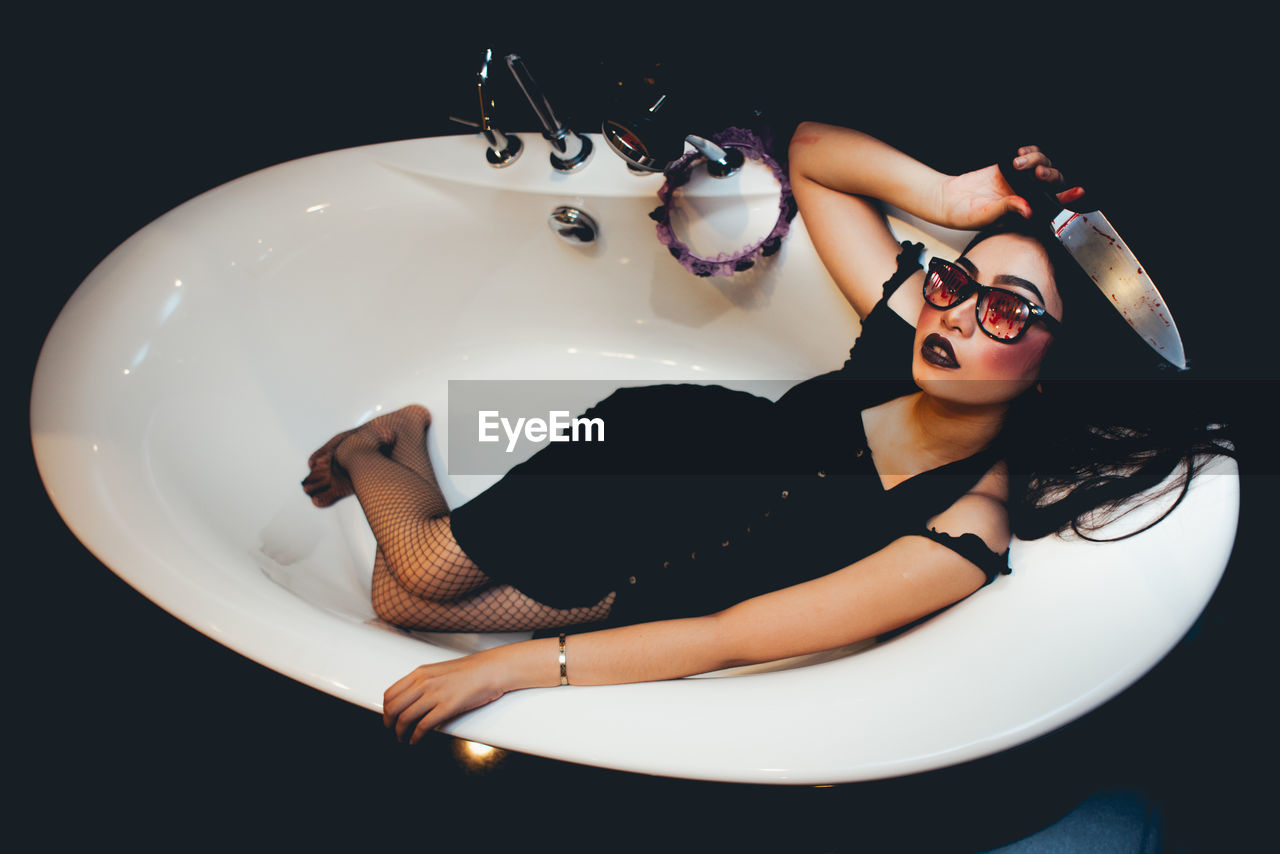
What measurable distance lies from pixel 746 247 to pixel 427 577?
748 millimetres

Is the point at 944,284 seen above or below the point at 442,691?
above

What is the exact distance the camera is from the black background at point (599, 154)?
73 cm

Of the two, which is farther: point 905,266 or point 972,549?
point 905,266

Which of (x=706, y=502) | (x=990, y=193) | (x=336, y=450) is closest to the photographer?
(x=990, y=193)

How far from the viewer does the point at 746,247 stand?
3.66ft

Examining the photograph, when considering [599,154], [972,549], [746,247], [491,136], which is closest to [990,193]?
[746,247]

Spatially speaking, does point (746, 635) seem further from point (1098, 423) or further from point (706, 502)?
point (1098, 423)

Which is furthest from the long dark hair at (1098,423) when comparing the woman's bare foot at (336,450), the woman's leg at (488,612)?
the woman's bare foot at (336,450)

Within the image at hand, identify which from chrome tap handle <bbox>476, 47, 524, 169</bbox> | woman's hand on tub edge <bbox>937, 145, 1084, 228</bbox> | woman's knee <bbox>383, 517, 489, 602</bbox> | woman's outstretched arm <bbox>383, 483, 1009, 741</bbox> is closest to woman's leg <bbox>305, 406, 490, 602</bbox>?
woman's knee <bbox>383, 517, 489, 602</bbox>

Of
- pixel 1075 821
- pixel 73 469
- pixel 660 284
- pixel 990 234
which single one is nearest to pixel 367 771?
pixel 73 469

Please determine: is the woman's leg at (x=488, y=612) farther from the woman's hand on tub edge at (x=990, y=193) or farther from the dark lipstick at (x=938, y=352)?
the woman's hand on tub edge at (x=990, y=193)

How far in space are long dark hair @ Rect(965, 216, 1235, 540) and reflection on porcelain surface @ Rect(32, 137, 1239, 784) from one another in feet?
0.12

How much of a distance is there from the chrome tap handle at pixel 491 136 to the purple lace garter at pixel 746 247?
0.90ft

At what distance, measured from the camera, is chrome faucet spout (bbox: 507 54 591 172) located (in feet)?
3.03
